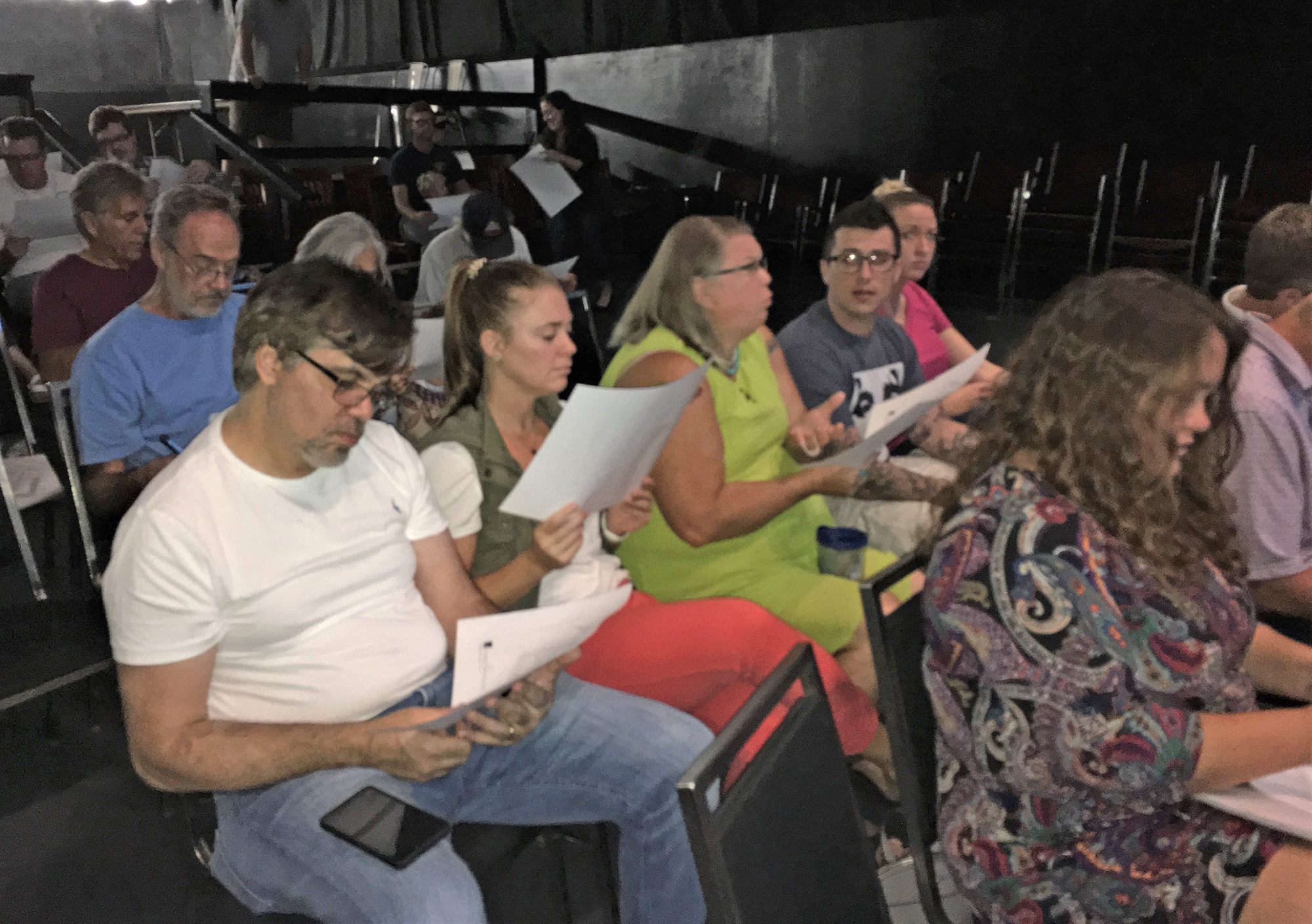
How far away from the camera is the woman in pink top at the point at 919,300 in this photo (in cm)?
280

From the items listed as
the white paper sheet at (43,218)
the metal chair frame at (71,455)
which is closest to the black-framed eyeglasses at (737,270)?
the metal chair frame at (71,455)

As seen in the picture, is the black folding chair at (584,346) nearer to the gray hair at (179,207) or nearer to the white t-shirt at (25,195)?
the gray hair at (179,207)

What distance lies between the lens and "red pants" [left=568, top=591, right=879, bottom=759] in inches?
64.2

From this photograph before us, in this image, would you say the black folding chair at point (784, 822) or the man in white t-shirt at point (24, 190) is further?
the man in white t-shirt at point (24, 190)

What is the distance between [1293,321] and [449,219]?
4772 mm

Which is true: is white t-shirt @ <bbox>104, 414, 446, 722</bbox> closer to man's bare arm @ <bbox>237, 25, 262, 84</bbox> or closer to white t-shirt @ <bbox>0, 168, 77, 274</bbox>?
white t-shirt @ <bbox>0, 168, 77, 274</bbox>

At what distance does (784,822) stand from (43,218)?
4.97 metres

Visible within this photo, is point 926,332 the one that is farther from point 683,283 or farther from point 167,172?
point 167,172

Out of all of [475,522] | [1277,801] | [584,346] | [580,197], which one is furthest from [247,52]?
[1277,801]

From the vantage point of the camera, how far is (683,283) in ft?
6.44

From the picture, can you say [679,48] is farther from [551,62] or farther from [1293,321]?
[1293,321]

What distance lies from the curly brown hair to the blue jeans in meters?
0.61

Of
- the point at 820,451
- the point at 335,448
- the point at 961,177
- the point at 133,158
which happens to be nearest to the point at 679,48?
the point at 961,177

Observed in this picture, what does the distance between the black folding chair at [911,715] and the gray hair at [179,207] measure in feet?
6.26
